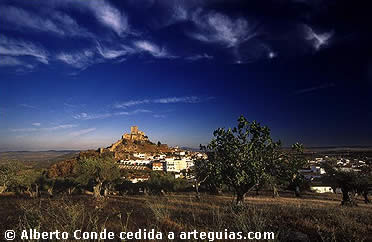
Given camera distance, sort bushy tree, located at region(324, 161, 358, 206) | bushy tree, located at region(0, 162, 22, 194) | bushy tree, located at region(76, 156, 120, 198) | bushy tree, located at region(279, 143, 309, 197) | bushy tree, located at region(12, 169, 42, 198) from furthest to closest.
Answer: bushy tree, located at region(12, 169, 42, 198), bushy tree, located at region(0, 162, 22, 194), bushy tree, located at region(76, 156, 120, 198), bushy tree, located at region(324, 161, 358, 206), bushy tree, located at region(279, 143, 309, 197)

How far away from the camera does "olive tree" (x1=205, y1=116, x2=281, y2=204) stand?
17906 mm

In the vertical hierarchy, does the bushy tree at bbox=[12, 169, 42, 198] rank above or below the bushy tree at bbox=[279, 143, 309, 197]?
below

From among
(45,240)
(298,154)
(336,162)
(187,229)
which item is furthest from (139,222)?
(336,162)

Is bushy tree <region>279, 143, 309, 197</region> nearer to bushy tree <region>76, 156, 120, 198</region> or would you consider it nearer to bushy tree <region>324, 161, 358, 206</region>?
bushy tree <region>324, 161, 358, 206</region>

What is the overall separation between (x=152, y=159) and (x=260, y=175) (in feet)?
554

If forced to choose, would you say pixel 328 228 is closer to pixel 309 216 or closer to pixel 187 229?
pixel 309 216

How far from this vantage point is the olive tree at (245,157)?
17906mm

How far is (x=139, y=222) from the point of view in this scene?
1040 cm

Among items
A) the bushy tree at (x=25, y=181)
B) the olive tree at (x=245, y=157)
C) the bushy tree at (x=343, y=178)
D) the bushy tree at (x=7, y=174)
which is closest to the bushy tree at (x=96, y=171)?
the bushy tree at (x=25, y=181)

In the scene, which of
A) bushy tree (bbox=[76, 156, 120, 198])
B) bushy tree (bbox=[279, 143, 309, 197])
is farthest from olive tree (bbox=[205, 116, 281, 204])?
bushy tree (bbox=[76, 156, 120, 198])

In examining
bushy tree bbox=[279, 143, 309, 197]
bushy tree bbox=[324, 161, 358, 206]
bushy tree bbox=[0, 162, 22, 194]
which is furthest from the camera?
bushy tree bbox=[0, 162, 22, 194]

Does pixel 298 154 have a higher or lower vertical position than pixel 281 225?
higher

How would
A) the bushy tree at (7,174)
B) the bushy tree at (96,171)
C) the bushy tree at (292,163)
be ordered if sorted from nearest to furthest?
the bushy tree at (292,163), the bushy tree at (96,171), the bushy tree at (7,174)

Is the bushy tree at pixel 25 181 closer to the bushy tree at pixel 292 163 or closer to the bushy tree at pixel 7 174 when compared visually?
the bushy tree at pixel 7 174
